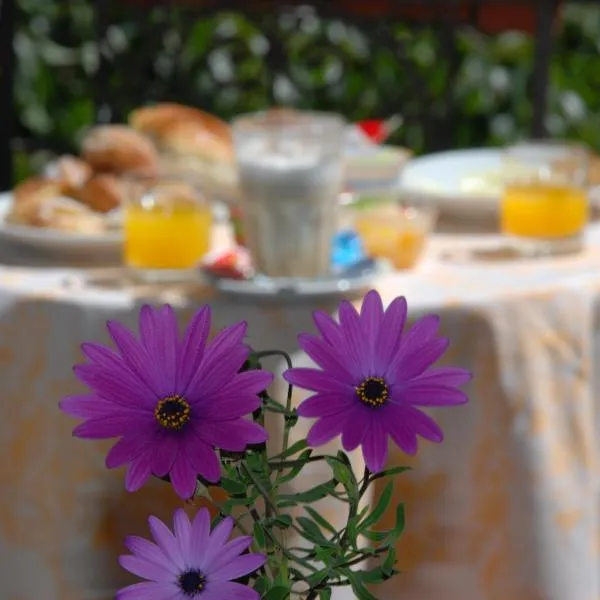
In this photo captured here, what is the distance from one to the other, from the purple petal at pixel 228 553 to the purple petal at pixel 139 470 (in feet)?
0.15

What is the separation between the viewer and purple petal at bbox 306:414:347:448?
584 millimetres

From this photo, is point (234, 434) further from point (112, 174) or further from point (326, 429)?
point (112, 174)

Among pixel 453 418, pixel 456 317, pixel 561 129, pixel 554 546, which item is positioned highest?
pixel 561 129

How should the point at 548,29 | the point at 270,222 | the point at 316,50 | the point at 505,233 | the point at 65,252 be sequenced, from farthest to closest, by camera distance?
the point at 316,50 → the point at 548,29 → the point at 505,233 → the point at 65,252 → the point at 270,222

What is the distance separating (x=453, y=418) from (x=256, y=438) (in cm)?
82

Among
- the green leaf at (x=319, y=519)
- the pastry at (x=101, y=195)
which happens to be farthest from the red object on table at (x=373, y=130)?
the green leaf at (x=319, y=519)

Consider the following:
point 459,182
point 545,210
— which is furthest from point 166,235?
point 459,182

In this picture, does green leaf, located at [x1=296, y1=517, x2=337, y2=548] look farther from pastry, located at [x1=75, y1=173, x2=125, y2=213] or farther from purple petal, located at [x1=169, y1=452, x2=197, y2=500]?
pastry, located at [x1=75, y1=173, x2=125, y2=213]

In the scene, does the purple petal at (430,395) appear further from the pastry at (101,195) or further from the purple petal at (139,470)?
the pastry at (101,195)

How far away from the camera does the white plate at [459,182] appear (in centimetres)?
187

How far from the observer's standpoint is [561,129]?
4.25 m

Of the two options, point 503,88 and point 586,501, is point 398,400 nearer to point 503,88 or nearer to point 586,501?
point 586,501

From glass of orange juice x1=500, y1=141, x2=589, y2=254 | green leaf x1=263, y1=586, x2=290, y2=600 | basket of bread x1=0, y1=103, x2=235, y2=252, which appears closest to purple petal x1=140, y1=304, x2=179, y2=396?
green leaf x1=263, y1=586, x2=290, y2=600

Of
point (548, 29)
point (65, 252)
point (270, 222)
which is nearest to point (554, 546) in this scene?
point (270, 222)
